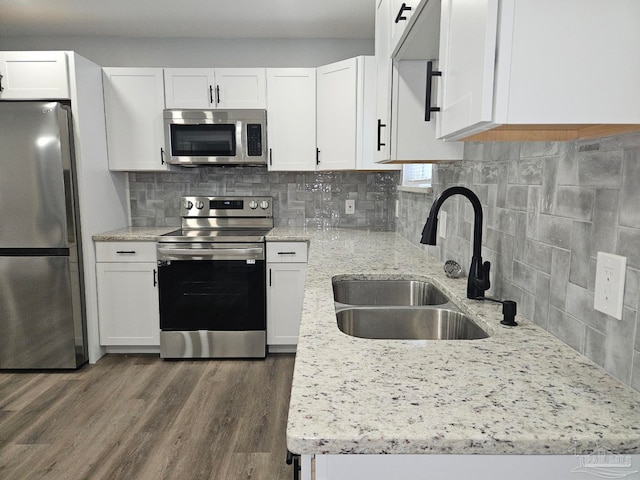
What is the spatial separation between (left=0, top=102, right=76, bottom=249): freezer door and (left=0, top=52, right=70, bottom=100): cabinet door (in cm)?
17

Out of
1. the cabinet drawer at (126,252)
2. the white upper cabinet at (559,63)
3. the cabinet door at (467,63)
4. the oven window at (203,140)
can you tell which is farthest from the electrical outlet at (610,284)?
the cabinet drawer at (126,252)

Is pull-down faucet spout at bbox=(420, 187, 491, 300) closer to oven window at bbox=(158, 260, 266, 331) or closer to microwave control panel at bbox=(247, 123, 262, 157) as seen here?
oven window at bbox=(158, 260, 266, 331)

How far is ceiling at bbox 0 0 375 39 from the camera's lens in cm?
275

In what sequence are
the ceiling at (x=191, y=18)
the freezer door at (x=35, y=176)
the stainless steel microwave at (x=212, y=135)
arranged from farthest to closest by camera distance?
the stainless steel microwave at (x=212, y=135)
the ceiling at (x=191, y=18)
the freezer door at (x=35, y=176)

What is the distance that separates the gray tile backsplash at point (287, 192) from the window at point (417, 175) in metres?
0.49

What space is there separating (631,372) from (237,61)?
11.0 feet

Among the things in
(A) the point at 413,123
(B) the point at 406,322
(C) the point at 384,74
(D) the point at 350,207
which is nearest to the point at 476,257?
(B) the point at 406,322

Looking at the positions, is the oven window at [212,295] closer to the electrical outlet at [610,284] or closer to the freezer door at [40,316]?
the freezer door at [40,316]

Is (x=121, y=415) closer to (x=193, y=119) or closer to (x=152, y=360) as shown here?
(x=152, y=360)

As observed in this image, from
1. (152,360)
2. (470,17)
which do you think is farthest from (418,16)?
(152,360)

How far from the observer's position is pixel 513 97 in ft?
2.28

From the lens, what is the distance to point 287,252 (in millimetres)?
3021

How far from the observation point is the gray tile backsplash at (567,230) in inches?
31.9

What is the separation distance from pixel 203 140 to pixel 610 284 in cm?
278
